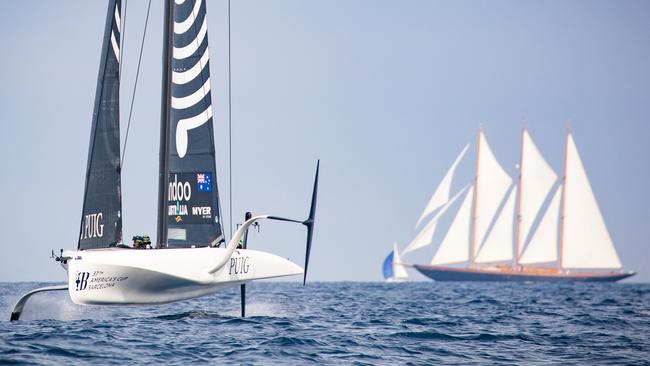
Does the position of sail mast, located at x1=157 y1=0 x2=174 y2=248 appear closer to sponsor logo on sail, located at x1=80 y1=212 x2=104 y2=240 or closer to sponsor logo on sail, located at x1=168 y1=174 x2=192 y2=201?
sponsor logo on sail, located at x1=168 y1=174 x2=192 y2=201

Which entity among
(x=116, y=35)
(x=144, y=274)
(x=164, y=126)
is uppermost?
(x=116, y=35)

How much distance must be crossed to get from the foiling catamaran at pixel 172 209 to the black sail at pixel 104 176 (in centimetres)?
3

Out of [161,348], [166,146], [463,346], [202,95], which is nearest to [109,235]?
[166,146]

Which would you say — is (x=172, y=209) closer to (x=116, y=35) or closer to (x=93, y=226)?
(x=93, y=226)

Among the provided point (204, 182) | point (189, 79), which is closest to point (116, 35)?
point (189, 79)

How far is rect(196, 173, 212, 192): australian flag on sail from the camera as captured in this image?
27.2 m

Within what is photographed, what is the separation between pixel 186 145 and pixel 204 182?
44.7 inches

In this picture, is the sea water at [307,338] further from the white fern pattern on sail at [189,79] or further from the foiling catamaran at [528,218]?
the foiling catamaran at [528,218]

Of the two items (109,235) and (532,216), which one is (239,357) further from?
(532,216)

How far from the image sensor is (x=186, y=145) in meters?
27.0

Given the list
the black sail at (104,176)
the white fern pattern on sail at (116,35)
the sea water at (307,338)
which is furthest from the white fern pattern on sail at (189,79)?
the sea water at (307,338)

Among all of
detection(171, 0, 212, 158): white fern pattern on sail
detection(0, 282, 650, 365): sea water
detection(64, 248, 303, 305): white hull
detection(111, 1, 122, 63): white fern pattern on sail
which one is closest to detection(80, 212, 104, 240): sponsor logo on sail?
detection(64, 248, 303, 305): white hull

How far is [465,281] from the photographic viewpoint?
125 metres

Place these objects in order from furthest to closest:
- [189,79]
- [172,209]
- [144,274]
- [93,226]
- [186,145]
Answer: [189,79] → [186,145] → [172,209] → [93,226] → [144,274]
